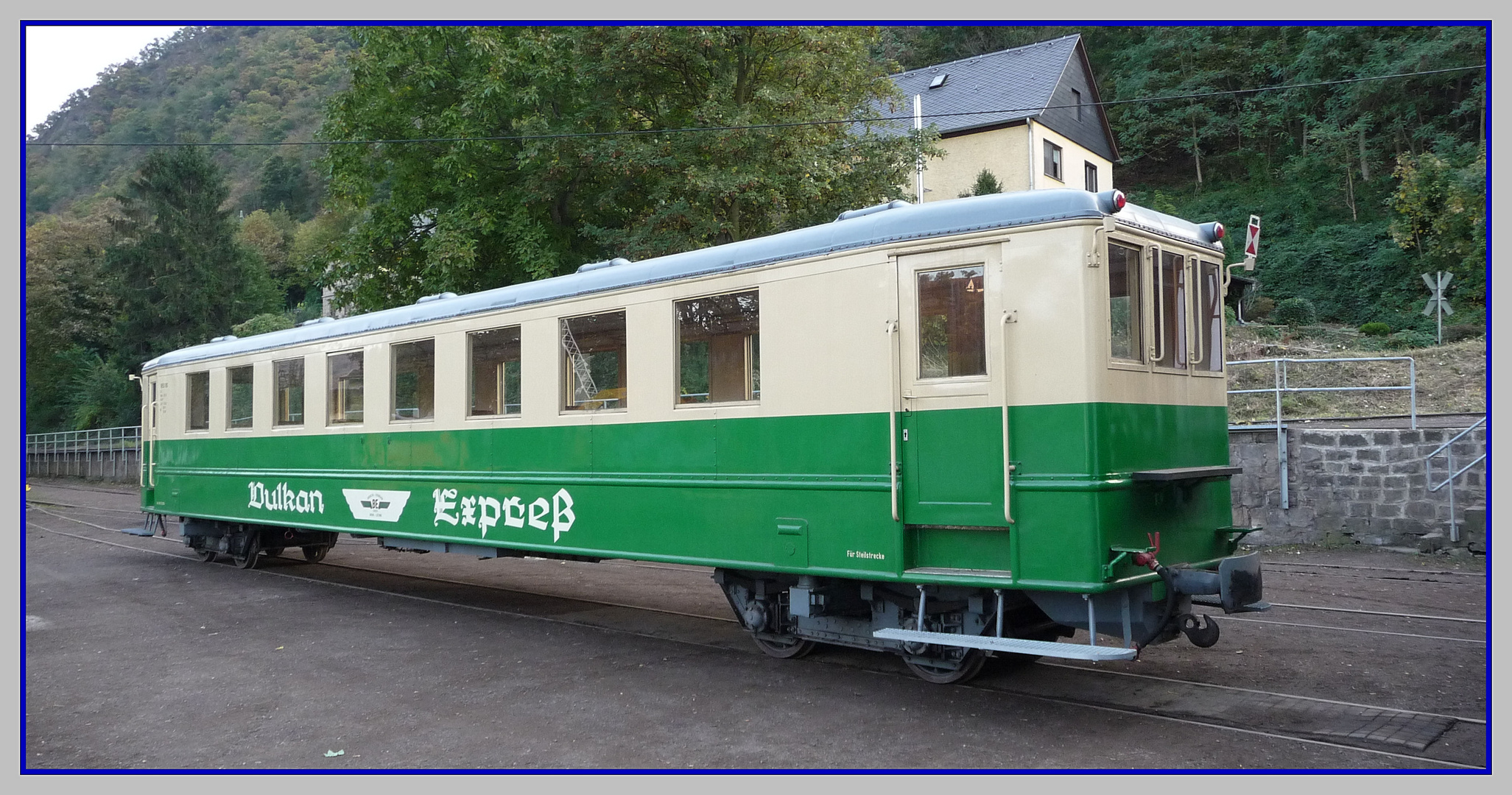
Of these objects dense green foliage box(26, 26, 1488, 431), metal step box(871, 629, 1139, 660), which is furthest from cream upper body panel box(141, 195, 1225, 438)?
dense green foliage box(26, 26, 1488, 431)

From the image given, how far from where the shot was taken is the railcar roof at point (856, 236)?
6.26m

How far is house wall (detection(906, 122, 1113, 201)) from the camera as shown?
3241 centimetres

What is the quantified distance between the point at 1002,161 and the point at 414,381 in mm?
25857

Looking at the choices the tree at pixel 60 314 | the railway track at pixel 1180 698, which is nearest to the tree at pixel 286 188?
the tree at pixel 60 314

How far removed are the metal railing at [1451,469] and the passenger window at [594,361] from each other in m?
9.83

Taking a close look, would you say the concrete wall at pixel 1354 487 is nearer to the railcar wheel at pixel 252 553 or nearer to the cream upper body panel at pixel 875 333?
the cream upper body panel at pixel 875 333

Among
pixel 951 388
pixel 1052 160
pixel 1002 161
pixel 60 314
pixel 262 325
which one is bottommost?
pixel 951 388

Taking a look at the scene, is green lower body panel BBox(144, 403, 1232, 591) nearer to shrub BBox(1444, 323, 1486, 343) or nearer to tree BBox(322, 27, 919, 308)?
tree BBox(322, 27, 919, 308)

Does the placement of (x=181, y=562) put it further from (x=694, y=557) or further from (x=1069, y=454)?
(x=1069, y=454)

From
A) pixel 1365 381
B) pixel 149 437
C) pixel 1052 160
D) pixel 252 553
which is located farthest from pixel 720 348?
pixel 1052 160

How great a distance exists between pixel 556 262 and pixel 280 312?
44.0 metres

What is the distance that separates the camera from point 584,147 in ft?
54.8

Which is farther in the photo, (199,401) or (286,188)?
(286,188)

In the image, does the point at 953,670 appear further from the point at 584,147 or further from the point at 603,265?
the point at 584,147
